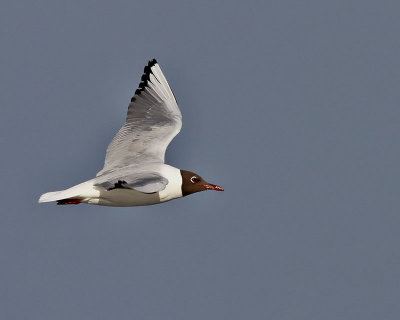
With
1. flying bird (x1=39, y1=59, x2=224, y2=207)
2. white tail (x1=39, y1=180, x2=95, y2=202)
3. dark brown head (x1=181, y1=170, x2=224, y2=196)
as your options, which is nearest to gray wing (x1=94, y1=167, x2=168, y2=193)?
flying bird (x1=39, y1=59, x2=224, y2=207)

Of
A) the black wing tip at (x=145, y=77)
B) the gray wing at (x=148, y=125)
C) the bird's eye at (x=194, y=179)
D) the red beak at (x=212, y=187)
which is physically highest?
the black wing tip at (x=145, y=77)

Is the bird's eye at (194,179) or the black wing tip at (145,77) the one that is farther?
the black wing tip at (145,77)

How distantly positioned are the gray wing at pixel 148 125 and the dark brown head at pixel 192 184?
1.54ft

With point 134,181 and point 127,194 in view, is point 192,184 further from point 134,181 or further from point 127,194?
point 134,181

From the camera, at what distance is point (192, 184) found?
15617 mm

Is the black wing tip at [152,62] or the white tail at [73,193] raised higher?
the black wing tip at [152,62]

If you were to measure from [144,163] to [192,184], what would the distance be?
0.77m

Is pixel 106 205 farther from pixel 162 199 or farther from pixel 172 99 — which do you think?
pixel 172 99

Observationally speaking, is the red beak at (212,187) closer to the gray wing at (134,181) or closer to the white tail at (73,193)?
the gray wing at (134,181)

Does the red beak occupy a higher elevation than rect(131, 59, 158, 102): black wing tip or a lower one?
lower

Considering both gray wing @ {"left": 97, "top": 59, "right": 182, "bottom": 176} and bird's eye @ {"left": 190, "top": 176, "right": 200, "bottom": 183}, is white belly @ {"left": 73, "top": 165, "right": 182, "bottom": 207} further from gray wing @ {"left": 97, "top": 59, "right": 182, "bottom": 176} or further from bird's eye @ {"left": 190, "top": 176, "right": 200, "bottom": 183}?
gray wing @ {"left": 97, "top": 59, "right": 182, "bottom": 176}

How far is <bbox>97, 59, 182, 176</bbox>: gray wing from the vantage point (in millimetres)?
15773

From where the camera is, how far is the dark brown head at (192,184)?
15.5 meters

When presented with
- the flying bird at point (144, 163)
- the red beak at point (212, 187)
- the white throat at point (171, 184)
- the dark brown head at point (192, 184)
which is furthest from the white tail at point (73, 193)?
the red beak at point (212, 187)
